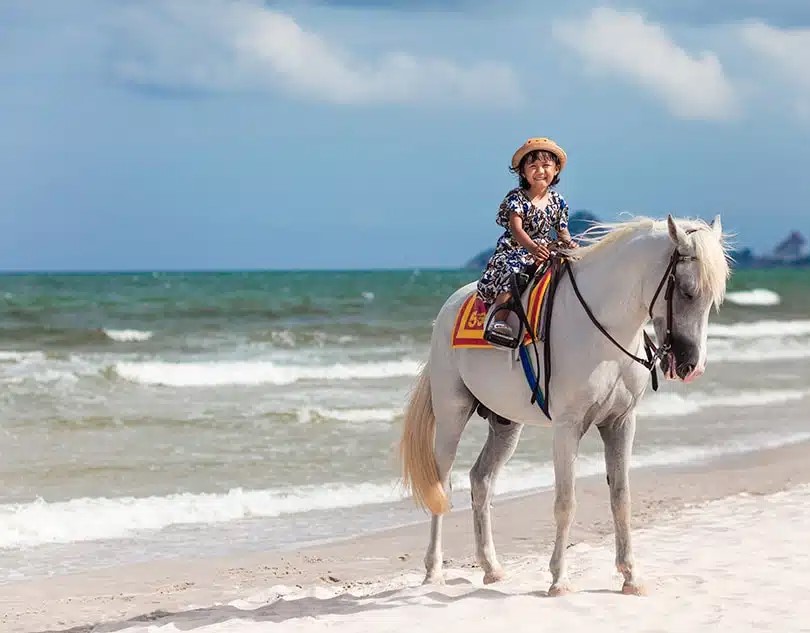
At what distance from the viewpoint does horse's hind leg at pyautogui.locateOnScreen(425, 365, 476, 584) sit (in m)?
5.79

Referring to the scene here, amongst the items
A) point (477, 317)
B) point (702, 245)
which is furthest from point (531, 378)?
point (702, 245)

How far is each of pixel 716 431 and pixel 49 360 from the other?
47.8 ft

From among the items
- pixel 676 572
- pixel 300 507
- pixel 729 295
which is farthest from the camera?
pixel 729 295

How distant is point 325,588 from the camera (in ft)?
20.0

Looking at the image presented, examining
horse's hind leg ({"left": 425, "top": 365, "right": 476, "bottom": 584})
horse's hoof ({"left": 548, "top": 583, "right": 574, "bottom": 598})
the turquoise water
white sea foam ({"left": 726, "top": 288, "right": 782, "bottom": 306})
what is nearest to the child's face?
horse's hind leg ({"left": 425, "top": 365, "right": 476, "bottom": 584})

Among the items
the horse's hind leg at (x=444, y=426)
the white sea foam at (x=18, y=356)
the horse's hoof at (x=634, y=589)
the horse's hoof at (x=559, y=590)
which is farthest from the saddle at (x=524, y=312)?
the white sea foam at (x=18, y=356)

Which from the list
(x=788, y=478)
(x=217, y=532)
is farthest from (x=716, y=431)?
(x=217, y=532)

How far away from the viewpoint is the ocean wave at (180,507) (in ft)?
26.1

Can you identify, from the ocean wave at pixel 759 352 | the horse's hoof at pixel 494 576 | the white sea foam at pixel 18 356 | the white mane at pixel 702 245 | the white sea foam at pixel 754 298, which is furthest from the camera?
the white sea foam at pixel 754 298

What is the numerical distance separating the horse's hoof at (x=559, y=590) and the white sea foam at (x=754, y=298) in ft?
170

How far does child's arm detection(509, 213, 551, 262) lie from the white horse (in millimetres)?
153

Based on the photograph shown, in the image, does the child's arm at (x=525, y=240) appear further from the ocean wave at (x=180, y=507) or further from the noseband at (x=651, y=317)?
the ocean wave at (x=180, y=507)

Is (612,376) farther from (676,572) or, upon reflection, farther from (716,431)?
(716,431)

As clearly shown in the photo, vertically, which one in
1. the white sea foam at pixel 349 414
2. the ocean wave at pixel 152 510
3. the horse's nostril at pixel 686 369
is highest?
the horse's nostril at pixel 686 369
